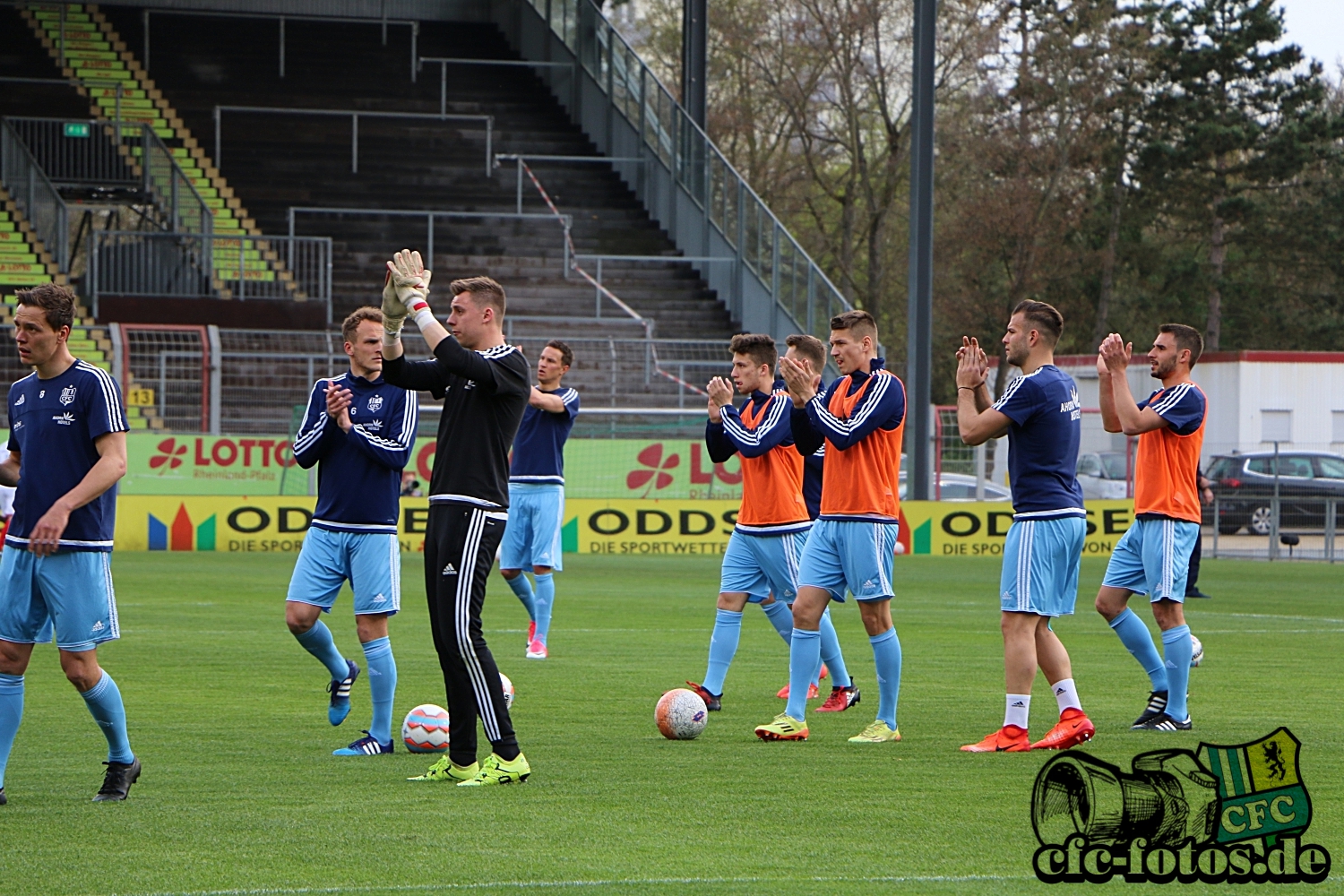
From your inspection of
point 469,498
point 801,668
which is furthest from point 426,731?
point 801,668

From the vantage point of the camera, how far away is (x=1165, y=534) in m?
9.73

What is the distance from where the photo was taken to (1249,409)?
42.7m

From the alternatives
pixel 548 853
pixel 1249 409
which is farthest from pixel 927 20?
pixel 548 853

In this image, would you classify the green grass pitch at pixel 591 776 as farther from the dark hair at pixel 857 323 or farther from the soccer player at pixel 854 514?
the dark hair at pixel 857 323

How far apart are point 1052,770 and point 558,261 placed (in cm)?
3126

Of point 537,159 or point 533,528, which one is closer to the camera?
point 533,528

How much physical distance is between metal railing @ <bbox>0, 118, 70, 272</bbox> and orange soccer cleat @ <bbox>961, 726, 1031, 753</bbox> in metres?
27.5

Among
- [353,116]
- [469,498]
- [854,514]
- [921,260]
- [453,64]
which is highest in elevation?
[453,64]

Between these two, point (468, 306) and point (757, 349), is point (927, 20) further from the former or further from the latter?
point (468, 306)

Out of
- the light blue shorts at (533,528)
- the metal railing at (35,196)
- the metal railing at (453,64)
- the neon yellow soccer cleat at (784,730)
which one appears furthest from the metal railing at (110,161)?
the neon yellow soccer cleat at (784,730)

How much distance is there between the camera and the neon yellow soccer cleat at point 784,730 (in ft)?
29.7

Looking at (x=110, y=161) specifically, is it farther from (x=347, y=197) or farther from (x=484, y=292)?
(x=484, y=292)

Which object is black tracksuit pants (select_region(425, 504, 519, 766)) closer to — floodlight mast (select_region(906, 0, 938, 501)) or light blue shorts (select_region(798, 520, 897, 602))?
light blue shorts (select_region(798, 520, 897, 602))

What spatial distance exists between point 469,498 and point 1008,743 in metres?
3.08
